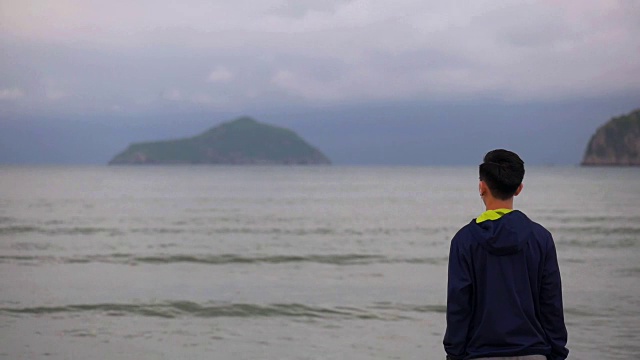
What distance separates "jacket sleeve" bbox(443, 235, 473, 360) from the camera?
3562 mm

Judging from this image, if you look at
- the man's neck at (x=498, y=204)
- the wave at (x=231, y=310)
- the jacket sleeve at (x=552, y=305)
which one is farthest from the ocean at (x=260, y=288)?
the man's neck at (x=498, y=204)

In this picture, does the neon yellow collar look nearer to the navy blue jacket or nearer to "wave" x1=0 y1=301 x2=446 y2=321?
the navy blue jacket

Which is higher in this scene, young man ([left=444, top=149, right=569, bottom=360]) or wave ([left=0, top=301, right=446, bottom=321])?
young man ([left=444, top=149, right=569, bottom=360])

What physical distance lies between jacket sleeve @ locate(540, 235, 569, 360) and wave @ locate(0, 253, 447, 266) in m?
19.1

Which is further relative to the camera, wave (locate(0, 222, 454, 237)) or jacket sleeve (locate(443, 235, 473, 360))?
wave (locate(0, 222, 454, 237))

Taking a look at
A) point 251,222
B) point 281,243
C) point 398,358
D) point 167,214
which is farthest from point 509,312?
point 167,214

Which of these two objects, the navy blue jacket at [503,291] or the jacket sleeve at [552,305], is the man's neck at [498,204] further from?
the jacket sleeve at [552,305]

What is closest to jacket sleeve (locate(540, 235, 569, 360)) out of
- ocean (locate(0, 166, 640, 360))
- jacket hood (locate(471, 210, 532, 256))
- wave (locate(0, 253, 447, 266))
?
jacket hood (locate(471, 210, 532, 256))

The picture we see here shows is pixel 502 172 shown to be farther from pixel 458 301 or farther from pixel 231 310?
pixel 231 310

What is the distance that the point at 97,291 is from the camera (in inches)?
680

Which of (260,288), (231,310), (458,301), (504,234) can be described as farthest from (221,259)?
(504,234)

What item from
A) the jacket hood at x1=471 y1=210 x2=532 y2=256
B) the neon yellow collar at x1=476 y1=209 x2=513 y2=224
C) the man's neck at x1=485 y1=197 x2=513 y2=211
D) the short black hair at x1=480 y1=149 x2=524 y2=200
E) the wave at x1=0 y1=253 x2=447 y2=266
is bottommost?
the wave at x1=0 y1=253 x2=447 y2=266

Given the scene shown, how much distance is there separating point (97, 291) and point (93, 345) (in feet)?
18.1

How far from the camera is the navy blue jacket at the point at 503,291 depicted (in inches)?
139
